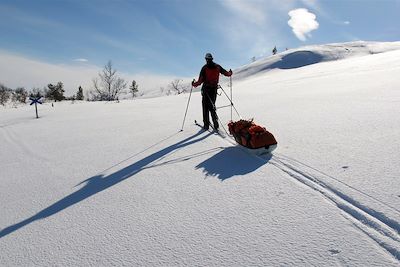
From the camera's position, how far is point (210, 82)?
25.7 ft

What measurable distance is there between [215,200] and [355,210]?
1479mm

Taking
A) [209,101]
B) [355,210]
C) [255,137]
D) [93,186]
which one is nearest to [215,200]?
[355,210]

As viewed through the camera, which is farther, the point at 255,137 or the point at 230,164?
the point at 255,137

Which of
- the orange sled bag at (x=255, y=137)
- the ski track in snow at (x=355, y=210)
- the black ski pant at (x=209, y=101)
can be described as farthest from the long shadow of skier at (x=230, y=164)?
the black ski pant at (x=209, y=101)

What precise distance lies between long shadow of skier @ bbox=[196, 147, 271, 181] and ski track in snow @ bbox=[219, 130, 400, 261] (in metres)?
0.39

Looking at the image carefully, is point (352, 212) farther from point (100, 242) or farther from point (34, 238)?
point (34, 238)

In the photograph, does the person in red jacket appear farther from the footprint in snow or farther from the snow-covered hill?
the snow-covered hill

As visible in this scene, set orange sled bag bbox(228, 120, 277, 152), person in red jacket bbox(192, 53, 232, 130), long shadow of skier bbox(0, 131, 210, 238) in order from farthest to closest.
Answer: person in red jacket bbox(192, 53, 232, 130), orange sled bag bbox(228, 120, 277, 152), long shadow of skier bbox(0, 131, 210, 238)

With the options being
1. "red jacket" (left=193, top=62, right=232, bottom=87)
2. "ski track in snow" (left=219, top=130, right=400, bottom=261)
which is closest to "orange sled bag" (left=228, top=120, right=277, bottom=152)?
"ski track in snow" (left=219, top=130, right=400, bottom=261)

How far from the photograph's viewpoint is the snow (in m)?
2.66

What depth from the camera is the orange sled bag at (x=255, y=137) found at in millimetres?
5121

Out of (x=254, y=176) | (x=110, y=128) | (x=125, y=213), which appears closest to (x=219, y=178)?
(x=254, y=176)

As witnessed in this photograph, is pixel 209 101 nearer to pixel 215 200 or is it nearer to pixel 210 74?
pixel 210 74

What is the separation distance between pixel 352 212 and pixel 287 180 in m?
1.04
